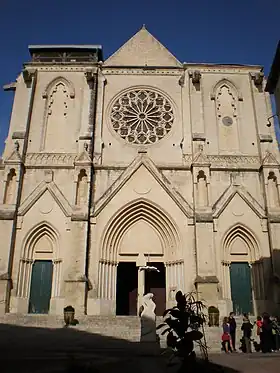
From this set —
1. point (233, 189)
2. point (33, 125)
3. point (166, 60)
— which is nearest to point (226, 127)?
point (233, 189)

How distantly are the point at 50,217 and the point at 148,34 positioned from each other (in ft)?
53.5

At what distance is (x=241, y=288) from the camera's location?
20.8m

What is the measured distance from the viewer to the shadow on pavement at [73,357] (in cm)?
712

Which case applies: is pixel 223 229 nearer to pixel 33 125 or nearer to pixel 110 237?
pixel 110 237

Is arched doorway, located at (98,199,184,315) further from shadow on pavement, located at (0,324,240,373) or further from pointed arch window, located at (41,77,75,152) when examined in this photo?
shadow on pavement, located at (0,324,240,373)

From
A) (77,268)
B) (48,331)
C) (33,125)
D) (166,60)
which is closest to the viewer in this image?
(48,331)

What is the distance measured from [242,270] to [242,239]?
177 centimetres

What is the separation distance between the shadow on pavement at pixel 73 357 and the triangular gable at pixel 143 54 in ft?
64.1

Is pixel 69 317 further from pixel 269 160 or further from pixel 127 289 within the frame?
pixel 269 160

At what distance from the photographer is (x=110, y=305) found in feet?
66.0

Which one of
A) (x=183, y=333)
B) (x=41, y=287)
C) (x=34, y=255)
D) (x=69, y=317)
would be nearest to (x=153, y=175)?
(x=34, y=255)

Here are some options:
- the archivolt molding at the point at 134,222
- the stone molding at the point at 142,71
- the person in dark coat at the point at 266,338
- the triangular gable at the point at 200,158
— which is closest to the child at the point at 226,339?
the person in dark coat at the point at 266,338

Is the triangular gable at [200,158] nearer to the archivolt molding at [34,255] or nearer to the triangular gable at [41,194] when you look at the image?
the triangular gable at [41,194]

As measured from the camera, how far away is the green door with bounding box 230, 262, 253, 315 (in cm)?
2039
